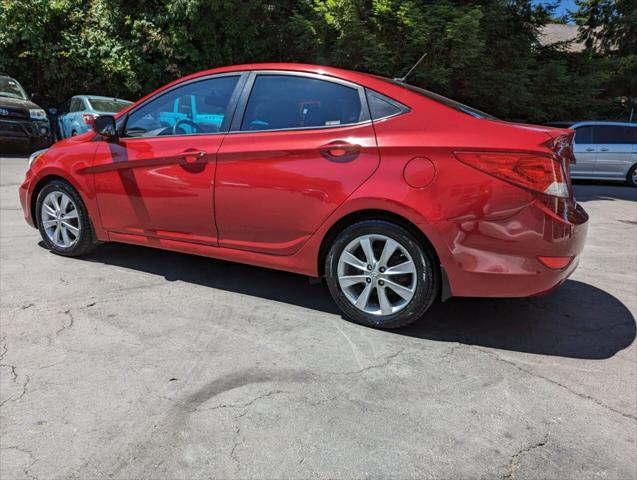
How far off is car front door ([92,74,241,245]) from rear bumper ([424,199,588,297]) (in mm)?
1786

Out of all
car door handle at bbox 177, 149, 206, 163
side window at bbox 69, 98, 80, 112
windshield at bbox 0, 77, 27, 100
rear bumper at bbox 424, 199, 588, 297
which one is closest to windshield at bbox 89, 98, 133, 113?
side window at bbox 69, 98, 80, 112

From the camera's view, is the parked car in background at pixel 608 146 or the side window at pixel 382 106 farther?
the parked car in background at pixel 608 146

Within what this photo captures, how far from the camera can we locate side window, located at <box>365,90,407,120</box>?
10.7 ft

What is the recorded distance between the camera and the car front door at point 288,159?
10.8ft

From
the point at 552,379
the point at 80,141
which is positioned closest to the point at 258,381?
the point at 552,379

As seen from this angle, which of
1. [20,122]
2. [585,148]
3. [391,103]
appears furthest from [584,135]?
[20,122]

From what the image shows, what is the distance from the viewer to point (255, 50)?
16984mm

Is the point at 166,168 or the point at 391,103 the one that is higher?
the point at 391,103

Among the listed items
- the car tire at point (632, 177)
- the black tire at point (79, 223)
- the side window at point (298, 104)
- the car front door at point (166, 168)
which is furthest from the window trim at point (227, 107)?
the car tire at point (632, 177)

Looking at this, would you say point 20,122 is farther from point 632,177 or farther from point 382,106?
point 632,177

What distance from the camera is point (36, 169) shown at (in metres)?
4.67

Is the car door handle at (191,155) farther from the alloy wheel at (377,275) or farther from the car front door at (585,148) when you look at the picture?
the car front door at (585,148)

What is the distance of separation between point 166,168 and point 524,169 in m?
2.56

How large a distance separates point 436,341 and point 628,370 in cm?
111
